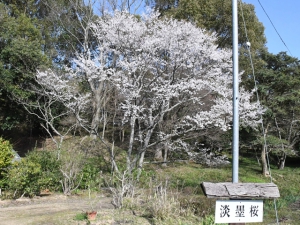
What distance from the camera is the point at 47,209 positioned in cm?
644

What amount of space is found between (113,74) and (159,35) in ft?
5.76

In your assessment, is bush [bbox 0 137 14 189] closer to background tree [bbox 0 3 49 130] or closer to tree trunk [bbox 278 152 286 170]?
background tree [bbox 0 3 49 130]

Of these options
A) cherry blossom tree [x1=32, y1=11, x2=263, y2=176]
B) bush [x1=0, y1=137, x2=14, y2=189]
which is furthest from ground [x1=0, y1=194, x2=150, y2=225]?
cherry blossom tree [x1=32, y1=11, x2=263, y2=176]

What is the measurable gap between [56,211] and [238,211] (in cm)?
439

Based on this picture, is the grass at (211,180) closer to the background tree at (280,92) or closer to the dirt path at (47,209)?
the background tree at (280,92)

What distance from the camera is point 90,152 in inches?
460

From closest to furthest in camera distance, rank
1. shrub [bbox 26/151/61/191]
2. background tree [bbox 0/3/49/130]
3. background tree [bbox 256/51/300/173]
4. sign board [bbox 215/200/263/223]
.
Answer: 1. sign board [bbox 215/200/263/223]
2. shrub [bbox 26/151/61/191]
3. background tree [bbox 0/3/49/130]
4. background tree [bbox 256/51/300/173]

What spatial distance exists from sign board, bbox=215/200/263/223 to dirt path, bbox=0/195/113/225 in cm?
287

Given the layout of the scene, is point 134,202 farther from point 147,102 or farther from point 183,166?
point 183,166

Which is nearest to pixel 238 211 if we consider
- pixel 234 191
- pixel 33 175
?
pixel 234 191

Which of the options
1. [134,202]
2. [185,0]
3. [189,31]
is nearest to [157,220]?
[134,202]

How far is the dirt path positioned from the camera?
5.28 metres

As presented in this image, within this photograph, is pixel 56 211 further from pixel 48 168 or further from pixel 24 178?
pixel 48 168

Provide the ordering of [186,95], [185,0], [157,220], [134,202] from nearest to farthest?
[157,220], [134,202], [186,95], [185,0]
